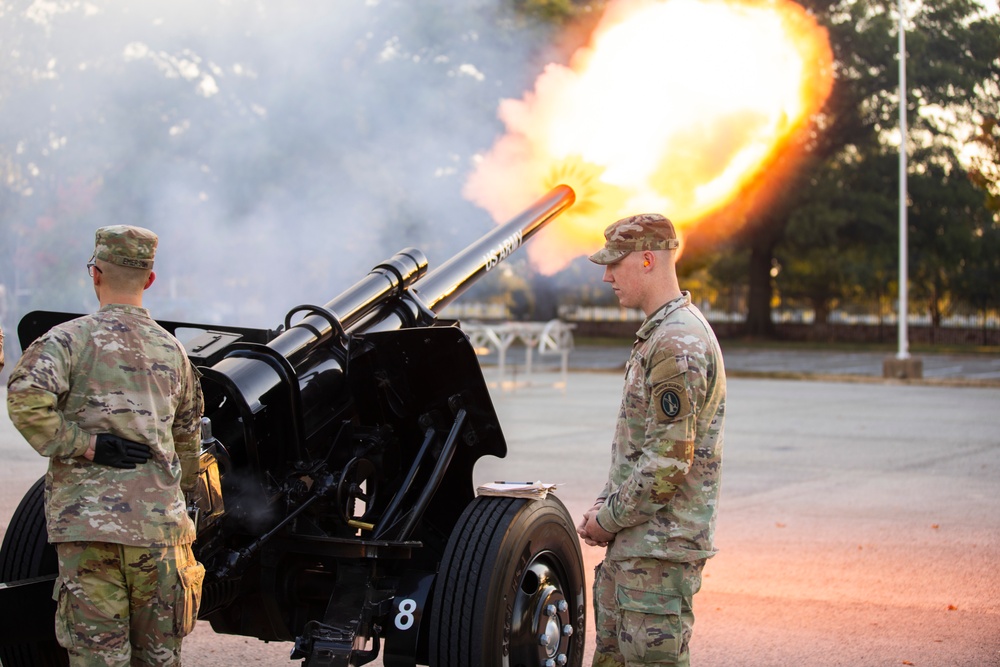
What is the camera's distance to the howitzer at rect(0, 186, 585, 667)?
11.5 ft

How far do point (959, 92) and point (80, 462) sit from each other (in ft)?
119

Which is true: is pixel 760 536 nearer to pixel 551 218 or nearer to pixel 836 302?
pixel 551 218

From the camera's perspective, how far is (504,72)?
517 inches

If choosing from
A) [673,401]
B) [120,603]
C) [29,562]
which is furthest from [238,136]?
[673,401]

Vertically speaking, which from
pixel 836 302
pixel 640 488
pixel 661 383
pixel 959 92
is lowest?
pixel 640 488

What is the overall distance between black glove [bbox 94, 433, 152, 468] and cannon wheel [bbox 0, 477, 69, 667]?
97cm

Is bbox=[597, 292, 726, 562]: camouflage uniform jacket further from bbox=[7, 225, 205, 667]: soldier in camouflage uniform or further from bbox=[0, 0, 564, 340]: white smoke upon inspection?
bbox=[0, 0, 564, 340]: white smoke

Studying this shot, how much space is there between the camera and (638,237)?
3.22 metres

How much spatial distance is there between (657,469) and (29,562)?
2.25 metres

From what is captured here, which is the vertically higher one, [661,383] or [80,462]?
[661,383]

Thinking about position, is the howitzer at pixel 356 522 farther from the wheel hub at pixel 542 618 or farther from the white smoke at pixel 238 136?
the white smoke at pixel 238 136

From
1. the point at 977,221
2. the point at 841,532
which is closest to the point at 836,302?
the point at 977,221

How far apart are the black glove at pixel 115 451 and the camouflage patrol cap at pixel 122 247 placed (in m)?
0.49

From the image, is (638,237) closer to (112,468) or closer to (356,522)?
(356,522)
